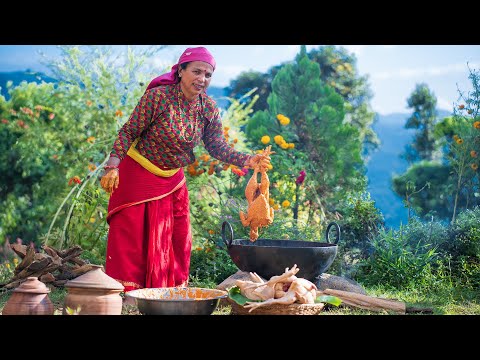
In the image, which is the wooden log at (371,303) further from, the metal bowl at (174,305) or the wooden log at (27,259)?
the wooden log at (27,259)

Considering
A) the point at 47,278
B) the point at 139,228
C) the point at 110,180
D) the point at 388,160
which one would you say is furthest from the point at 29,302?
the point at 388,160

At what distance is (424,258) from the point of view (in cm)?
590

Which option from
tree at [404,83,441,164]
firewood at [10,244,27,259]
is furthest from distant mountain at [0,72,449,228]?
Result: firewood at [10,244,27,259]

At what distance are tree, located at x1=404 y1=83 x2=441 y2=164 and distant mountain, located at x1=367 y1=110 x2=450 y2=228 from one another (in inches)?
7.5

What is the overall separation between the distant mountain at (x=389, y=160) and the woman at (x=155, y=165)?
8.52 meters

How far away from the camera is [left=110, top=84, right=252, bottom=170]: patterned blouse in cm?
463

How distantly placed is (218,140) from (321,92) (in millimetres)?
4277

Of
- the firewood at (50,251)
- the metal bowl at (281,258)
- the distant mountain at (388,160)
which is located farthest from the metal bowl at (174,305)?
the distant mountain at (388,160)

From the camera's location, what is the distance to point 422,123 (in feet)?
43.9

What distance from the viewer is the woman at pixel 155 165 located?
182 inches

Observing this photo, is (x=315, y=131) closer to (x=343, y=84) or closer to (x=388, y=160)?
(x=388, y=160)

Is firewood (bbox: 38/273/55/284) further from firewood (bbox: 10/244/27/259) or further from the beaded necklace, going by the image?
the beaded necklace
